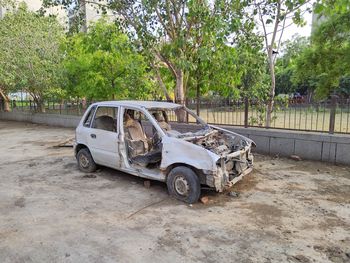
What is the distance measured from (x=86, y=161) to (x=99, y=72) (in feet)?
29.6

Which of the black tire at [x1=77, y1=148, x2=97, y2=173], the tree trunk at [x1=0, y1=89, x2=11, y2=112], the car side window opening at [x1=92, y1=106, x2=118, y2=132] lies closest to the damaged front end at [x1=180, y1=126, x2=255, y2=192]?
the car side window opening at [x1=92, y1=106, x2=118, y2=132]

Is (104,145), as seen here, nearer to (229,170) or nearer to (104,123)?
(104,123)

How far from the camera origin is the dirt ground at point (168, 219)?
340cm

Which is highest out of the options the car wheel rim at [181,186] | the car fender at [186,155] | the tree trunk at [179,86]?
the tree trunk at [179,86]

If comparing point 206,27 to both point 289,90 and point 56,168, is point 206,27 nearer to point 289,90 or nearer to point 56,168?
point 56,168

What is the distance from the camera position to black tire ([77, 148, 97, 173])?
648cm

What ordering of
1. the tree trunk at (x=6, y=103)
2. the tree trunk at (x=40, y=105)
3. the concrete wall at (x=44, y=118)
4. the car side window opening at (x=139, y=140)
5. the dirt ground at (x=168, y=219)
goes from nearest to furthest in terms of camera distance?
the dirt ground at (x=168, y=219), the car side window opening at (x=139, y=140), the concrete wall at (x=44, y=118), the tree trunk at (x=40, y=105), the tree trunk at (x=6, y=103)

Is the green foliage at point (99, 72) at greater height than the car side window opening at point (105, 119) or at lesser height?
greater

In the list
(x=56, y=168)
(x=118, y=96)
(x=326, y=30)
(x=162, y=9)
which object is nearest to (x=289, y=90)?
(x=326, y=30)

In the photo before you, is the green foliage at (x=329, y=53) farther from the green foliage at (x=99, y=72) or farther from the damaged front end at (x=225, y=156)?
the damaged front end at (x=225, y=156)

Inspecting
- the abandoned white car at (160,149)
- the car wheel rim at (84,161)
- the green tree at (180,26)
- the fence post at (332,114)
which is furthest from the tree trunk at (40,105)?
the fence post at (332,114)

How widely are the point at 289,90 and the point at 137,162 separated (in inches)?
1430

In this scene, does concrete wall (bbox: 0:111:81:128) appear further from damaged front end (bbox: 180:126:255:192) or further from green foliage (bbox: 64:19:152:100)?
damaged front end (bbox: 180:126:255:192)

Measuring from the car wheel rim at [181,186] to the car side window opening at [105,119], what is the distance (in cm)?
188
